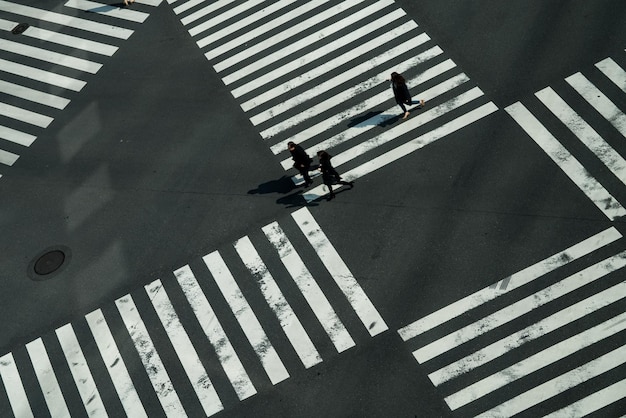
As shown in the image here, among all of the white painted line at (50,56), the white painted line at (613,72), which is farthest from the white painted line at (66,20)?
the white painted line at (613,72)

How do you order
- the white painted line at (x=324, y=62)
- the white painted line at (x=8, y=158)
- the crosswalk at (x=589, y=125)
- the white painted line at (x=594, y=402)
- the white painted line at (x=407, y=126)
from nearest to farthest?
the white painted line at (x=594, y=402)
the crosswalk at (x=589, y=125)
the white painted line at (x=407, y=126)
the white painted line at (x=324, y=62)
the white painted line at (x=8, y=158)

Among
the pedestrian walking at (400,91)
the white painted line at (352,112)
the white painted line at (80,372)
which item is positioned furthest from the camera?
the white painted line at (352,112)

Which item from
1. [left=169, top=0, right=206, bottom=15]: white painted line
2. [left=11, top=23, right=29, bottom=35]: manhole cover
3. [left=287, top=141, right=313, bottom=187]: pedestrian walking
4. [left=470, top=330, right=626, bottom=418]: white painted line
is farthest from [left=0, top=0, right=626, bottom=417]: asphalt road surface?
[left=11, top=23, right=29, bottom=35]: manhole cover

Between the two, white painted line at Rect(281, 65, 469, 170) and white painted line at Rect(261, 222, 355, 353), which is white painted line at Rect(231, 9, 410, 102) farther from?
white painted line at Rect(261, 222, 355, 353)

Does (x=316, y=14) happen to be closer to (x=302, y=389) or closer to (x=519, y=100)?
(x=519, y=100)

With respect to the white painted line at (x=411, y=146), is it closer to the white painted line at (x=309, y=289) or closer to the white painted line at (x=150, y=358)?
the white painted line at (x=309, y=289)

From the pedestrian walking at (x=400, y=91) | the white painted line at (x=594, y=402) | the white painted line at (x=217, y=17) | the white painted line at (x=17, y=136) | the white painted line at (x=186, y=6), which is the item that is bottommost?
the white painted line at (x=594, y=402)

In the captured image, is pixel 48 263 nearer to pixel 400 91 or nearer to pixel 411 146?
pixel 411 146

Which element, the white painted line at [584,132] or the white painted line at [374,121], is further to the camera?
the white painted line at [374,121]
